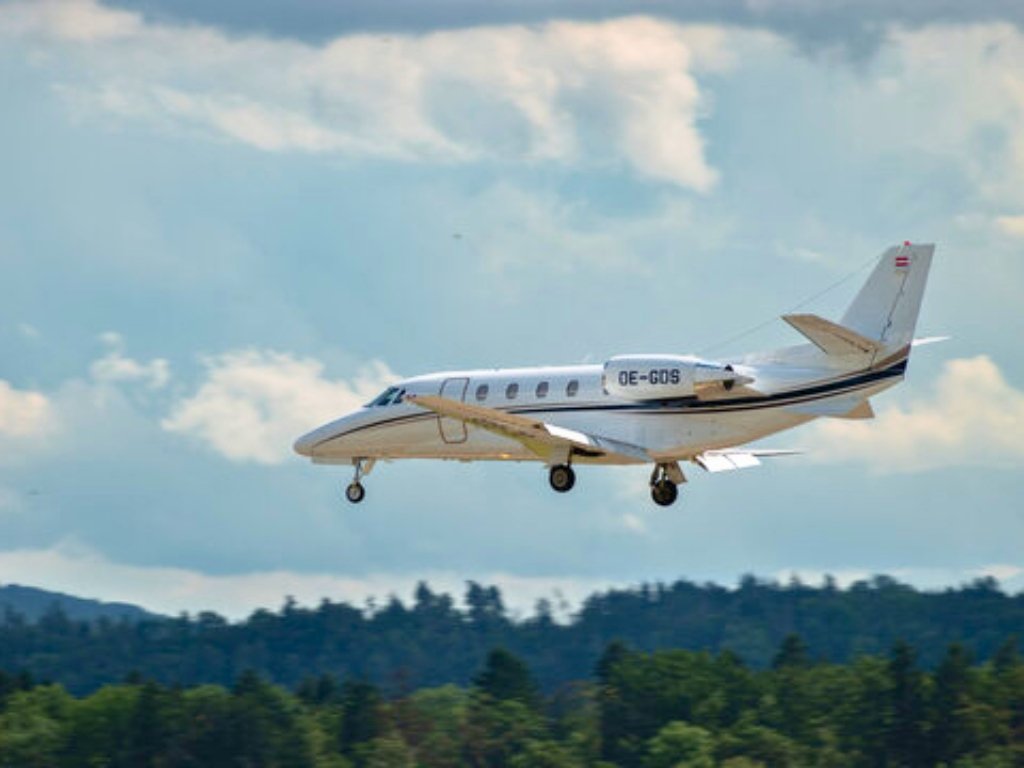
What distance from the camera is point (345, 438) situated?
78.7 metres

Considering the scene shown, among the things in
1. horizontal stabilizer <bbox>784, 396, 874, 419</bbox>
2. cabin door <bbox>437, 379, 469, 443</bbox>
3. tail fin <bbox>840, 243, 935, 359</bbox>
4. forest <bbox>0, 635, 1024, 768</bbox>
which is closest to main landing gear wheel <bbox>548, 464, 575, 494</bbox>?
cabin door <bbox>437, 379, 469, 443</bbox>

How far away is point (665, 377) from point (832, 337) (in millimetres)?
5108

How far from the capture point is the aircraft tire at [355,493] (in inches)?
3118

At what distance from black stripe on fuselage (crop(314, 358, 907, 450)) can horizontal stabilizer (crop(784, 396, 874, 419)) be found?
0.15 m

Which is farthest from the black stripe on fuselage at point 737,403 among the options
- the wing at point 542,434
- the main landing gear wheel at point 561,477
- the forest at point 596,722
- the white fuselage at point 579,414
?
the forest at point 596,722

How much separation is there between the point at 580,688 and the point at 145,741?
3487cm

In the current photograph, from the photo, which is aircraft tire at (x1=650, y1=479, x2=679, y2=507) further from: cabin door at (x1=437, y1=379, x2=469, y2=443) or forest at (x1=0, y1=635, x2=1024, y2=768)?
forest at (x1=0, y1=635, x2=1024, y2=768)

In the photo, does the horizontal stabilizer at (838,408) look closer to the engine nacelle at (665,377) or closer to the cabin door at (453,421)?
the engine nacelle at (665,377)

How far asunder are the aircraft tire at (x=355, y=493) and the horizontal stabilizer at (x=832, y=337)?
54.8 feet

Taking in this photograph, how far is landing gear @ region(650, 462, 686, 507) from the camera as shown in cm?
7512

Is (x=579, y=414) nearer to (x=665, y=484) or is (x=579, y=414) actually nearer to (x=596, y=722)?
(x=665, y=484)

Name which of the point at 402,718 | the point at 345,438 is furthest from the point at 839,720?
the point at 345,438

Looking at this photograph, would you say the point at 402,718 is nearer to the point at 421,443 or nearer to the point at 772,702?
the point at 772,702

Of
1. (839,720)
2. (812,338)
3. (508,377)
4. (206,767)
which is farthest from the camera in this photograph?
(839,720)
